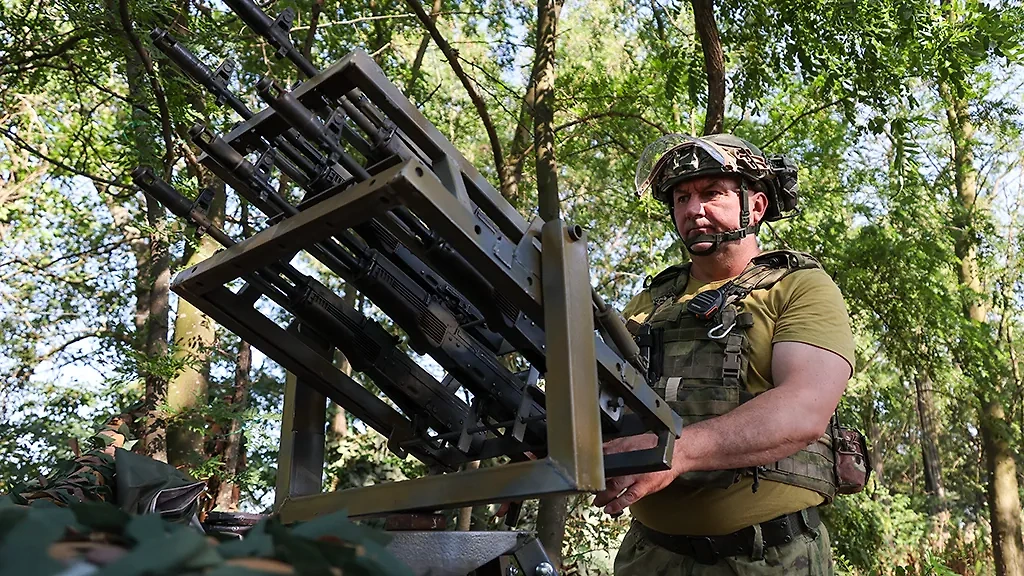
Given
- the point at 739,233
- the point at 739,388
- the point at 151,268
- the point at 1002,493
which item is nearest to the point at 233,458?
the point at 151,268

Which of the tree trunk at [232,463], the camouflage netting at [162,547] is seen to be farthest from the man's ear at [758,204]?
the tree trunk at [232,463]

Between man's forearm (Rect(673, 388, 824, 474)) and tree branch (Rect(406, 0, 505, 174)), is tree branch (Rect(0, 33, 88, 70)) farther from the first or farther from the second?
man's forearm (Rect(673, 388, 824, 474))

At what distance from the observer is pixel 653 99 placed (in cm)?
931

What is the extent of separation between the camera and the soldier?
2.60 meters

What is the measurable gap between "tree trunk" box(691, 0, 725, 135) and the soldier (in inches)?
118

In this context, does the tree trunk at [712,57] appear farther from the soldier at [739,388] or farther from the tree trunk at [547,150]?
the soldier at [739,388]

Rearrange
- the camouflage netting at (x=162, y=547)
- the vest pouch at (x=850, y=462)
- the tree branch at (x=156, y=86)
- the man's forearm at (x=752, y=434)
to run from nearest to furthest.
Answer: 1. the camouflage netting at (x=162, y=547)
2. the man's forearm at (x=752, y=434)
3. the vest pouch at (x=850, y=462)
4. the tree branch at (x=156, y=86)

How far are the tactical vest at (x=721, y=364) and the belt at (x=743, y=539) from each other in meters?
0.13

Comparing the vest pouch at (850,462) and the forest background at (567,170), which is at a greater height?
the forest background at (567,170)

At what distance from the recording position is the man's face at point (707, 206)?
3.32 metres

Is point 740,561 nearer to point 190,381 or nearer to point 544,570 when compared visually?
point 544,570

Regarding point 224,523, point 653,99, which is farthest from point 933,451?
point 224,523

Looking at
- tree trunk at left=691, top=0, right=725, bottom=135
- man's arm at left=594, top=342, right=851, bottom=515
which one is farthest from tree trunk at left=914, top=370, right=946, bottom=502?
man's arm at left=594, top=342, right=851, bottom=515

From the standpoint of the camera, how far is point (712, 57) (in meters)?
6.22
